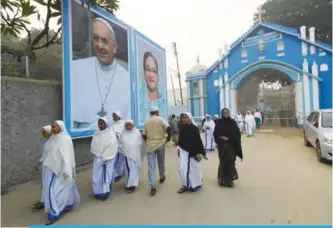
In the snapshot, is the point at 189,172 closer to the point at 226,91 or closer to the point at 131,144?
the point at 131,144

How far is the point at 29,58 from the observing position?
6172mm

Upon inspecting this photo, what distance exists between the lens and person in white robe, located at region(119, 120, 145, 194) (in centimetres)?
496

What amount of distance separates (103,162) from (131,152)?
0.65 meters

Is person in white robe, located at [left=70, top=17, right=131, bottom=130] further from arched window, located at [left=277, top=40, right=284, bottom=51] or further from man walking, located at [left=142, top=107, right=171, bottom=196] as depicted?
arched window, located at [left=277, top=40, right=284, bottom=51]

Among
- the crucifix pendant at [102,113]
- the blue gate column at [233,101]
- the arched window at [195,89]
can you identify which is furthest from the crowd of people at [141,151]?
the arched window at [195,89]

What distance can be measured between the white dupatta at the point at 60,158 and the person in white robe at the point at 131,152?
134 centimetres

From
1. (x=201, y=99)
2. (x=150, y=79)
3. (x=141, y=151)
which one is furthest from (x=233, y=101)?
(x=141, y=151)

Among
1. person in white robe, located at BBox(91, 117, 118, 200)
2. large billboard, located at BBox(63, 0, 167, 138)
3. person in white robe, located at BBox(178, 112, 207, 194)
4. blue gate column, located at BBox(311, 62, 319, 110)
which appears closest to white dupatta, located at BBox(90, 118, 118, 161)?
person in white robe, located at BBox(91, 117, 118, 200)

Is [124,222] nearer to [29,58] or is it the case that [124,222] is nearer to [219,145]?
[219,145]

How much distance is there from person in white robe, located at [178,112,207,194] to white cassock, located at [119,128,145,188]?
85 centimetres

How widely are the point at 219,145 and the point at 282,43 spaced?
43.3 feet

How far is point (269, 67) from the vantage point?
637 inches

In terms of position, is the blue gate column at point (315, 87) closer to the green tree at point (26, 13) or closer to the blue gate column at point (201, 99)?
the blue gate column at point (201, 99)

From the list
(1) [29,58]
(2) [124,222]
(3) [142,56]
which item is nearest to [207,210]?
(2) [124,222]
